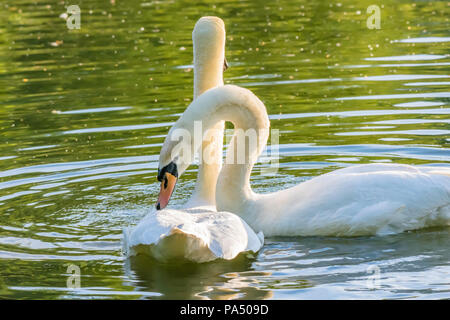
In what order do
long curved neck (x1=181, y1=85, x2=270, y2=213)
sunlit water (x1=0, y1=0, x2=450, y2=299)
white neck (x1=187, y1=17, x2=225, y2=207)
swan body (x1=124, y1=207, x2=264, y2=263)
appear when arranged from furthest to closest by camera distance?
white neck (x1=187, y1=17, x2=225, y2=207) < long curved neck (x1=181, y1=85, x2=270, y2=213) < sunlit water (x1=0, y1=0, x2=450, y2=299) < swan body (x1=124, y1=207, x2=264, y2=263)

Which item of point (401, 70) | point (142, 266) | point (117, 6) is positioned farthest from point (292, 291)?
point (117, 6)

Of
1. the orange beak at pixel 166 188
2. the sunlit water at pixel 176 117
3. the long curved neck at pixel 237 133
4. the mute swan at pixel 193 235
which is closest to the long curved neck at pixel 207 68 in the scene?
the mute swan at pixel 193 235

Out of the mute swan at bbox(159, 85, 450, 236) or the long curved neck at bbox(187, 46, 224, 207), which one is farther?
the long curved neck at bbox(187, 46, 224, 207)

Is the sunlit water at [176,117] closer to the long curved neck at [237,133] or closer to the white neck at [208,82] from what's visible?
the white neck at [208,82]

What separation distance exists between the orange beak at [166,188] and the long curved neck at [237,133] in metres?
0.57

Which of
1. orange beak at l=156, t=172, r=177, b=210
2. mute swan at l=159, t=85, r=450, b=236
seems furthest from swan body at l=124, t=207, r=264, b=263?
mute swan at l=159, t=85, r=450, b=236

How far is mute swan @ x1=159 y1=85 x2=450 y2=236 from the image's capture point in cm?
850

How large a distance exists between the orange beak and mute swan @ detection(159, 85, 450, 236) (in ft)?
0.21

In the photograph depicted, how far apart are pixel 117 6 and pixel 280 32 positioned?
7.40 m

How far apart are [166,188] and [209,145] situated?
138 centimetres

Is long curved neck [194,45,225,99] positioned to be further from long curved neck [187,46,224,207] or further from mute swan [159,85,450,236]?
mute swan [159,85,450,236]

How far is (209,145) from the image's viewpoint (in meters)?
9.72
